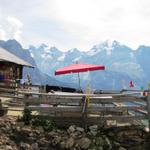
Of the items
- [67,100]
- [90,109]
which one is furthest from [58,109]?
[90,109]

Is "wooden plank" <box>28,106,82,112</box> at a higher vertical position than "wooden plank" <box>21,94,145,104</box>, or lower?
lower

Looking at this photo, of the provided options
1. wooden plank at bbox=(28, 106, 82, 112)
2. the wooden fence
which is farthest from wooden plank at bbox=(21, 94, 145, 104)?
wooden plank at bbox=(28, 106, 82, 112)

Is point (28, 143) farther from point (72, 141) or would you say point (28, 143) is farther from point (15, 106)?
point (15, 106)

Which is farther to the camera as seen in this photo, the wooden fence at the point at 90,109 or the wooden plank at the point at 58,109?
the wooden plank at the point at 58,109

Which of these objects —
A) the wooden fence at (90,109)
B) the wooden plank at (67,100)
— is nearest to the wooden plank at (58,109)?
the wooden fence at (90,109)

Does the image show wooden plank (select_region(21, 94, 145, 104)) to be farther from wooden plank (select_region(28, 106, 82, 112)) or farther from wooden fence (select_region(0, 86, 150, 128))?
wooden plank (select_region(28, 106, 82, 112))

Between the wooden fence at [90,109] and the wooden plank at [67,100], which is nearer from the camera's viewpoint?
the wooden fence at [90,109]

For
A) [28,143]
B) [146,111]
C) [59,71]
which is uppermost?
[59,71]

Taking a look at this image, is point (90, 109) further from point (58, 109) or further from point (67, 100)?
point (58, 109)

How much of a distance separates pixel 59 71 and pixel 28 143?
8.70 m

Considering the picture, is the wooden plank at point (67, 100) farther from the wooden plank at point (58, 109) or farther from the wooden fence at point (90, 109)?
the wooden plank at point (58, 109)

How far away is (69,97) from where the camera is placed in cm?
1537

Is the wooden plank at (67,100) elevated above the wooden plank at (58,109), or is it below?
above

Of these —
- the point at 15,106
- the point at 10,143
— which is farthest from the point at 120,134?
the point at 15,106
